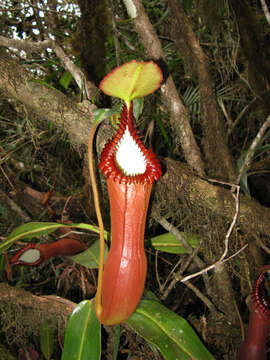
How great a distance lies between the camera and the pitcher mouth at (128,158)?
645 mm

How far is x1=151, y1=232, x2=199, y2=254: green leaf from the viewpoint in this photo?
1057 millimetres

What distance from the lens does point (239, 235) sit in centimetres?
103

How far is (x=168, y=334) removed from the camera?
771mm

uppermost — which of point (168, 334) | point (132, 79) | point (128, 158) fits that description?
point (132, 79)

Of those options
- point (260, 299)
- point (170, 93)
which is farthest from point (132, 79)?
point (260, 299)

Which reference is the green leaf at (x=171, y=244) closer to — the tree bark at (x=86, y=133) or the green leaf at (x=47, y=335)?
the tree bark at (x=86, y=133)

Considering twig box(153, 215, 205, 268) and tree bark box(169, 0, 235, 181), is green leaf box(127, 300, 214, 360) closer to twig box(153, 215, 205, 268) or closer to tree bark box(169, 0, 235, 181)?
twig box(153, 215, 205, 268)

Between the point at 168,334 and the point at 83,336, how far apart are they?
0.23 metres

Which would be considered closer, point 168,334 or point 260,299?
point 168,334

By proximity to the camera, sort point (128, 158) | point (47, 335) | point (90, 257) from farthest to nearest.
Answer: point (47, 335) < point (90, 257) < point (128, 158)

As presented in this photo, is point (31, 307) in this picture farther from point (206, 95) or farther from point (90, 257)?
point (206, 95)

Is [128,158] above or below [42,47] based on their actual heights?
below

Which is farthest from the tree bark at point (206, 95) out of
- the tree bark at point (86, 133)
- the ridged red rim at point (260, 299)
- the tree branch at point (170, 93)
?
the ridged red rim at point (260, 299)

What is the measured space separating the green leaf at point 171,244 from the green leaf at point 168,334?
27 centimetres
